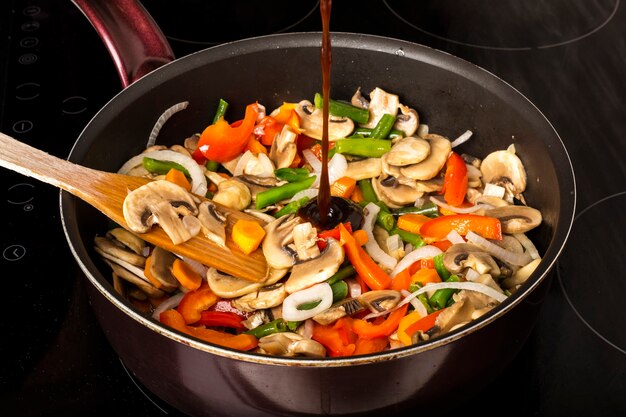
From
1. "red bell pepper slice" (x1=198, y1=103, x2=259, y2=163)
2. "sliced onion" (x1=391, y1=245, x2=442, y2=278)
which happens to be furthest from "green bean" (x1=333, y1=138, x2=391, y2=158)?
"sliced onion" (x1=391, y1=245, x2=442, y2=278)

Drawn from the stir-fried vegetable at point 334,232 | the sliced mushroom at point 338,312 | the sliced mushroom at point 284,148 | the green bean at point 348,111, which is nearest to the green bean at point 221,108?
the stir-fried vegetable at point 334,232

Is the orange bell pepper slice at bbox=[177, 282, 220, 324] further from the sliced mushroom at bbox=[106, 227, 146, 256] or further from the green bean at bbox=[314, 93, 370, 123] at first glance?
the green bean at bbox=[314, 93, 370, 123]

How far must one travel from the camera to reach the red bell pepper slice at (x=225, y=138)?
216cm

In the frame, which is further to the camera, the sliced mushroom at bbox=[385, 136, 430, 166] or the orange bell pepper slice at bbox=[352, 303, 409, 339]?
the sliced mushroom at bbox=[385, 136, 430, 166]

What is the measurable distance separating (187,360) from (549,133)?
95 centimetres

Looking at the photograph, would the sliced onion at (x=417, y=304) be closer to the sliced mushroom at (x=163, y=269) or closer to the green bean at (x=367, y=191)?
the green bean at (x=367, y=191)

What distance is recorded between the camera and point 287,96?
2.29m

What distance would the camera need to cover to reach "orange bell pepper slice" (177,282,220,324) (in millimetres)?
1836

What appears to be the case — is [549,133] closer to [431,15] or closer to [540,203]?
[540,203]

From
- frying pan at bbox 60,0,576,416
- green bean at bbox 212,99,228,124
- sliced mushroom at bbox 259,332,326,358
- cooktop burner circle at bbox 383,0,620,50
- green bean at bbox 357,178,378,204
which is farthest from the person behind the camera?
cooktop burner circle at bbox 383,0,620,50

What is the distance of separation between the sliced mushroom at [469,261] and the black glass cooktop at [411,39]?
0.23m

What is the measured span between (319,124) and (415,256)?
49cm

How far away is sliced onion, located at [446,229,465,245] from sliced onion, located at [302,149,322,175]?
0.40 meters

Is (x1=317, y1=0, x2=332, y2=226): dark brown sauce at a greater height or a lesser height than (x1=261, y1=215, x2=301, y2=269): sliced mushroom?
greater
